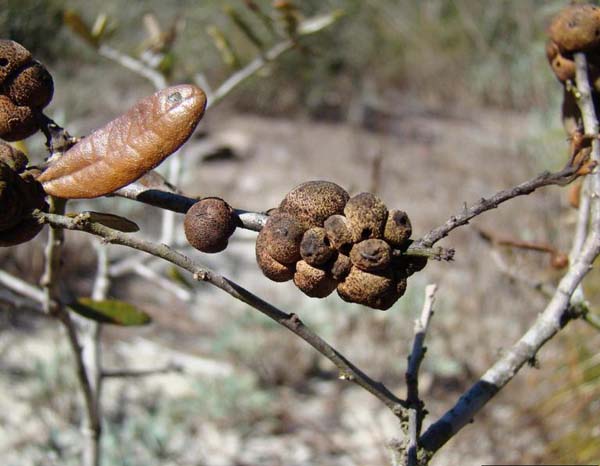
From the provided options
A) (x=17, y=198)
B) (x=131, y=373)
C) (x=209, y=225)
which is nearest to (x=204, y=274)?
(x=209, y=225)

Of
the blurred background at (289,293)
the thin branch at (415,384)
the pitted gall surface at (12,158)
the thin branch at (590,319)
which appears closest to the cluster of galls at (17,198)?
the pitted gall surface at (12,158)

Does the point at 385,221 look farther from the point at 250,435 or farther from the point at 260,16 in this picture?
the point at 250,435

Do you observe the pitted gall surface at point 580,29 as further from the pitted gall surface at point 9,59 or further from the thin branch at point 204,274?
the pitted gall surface at point 9,59

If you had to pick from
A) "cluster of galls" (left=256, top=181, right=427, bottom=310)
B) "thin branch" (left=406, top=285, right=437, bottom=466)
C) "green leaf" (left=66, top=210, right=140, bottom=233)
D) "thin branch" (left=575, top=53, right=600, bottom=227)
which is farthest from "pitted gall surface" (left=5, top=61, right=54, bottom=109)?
"thin branch" (left=575, top=53, right=600, bottom=227)

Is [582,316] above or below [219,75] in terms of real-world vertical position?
below

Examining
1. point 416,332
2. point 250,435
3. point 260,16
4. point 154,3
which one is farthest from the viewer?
point 154,3

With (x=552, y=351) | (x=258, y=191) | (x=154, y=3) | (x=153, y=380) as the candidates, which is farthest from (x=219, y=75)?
(x=552, y=351)
